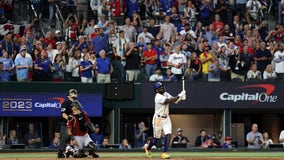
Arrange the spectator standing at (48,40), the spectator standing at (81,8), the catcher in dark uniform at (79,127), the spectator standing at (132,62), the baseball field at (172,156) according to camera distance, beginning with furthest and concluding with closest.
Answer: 1. the spectator standing at (81,8)
2. the spectator standing at (48,40)
3. the spectator standing at (132,62)
4. the baseball field at (172,156)
5. the catcher in dark uniform at (79,127)

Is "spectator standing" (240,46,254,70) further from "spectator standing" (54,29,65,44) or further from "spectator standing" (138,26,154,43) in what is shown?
"spectator standing" (54,29,65,44)

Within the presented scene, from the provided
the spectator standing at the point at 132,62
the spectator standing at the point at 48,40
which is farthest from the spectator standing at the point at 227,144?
the spectator standing at the point at 48,40

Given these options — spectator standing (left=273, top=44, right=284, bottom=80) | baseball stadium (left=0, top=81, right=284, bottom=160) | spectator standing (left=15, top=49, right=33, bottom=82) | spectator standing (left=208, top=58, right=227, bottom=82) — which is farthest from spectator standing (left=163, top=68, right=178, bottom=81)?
spectator standing (left=15, top=49, right=33, bottom=82)

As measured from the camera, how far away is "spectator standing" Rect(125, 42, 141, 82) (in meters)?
27.8

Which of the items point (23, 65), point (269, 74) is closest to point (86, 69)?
point (23, 65)

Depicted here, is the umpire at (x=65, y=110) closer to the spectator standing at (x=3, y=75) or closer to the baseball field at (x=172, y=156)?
the baseball field at (x=172, y=156)

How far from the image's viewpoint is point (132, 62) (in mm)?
27969

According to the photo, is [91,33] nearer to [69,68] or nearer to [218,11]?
[69,68]

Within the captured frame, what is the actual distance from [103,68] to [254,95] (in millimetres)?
5765

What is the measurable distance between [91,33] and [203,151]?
6436 millimetres

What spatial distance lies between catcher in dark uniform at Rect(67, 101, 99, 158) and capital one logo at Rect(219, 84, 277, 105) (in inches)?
398

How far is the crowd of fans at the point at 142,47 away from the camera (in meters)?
27.5

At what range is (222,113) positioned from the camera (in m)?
30.1

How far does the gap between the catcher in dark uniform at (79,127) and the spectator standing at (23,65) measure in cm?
660
